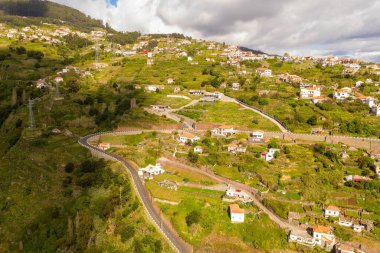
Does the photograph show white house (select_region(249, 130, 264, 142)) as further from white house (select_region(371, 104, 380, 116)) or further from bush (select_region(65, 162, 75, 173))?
bush (select_region(65, 162, 75, 173))

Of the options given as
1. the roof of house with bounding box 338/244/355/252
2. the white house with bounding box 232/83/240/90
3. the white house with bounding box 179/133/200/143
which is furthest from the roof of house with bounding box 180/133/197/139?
the white house with bounding box 232/83/240/90

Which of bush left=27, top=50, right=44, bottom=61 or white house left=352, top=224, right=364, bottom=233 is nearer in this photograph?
white house left=352, top=224, right=364, bottom=233

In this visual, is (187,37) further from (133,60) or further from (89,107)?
(89,107)

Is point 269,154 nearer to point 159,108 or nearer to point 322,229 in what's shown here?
point 322,229

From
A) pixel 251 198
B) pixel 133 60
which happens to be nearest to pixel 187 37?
pixel 133 60

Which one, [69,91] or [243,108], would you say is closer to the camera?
[243,108]

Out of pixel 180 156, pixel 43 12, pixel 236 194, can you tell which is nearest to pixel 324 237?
pixel 236 194
